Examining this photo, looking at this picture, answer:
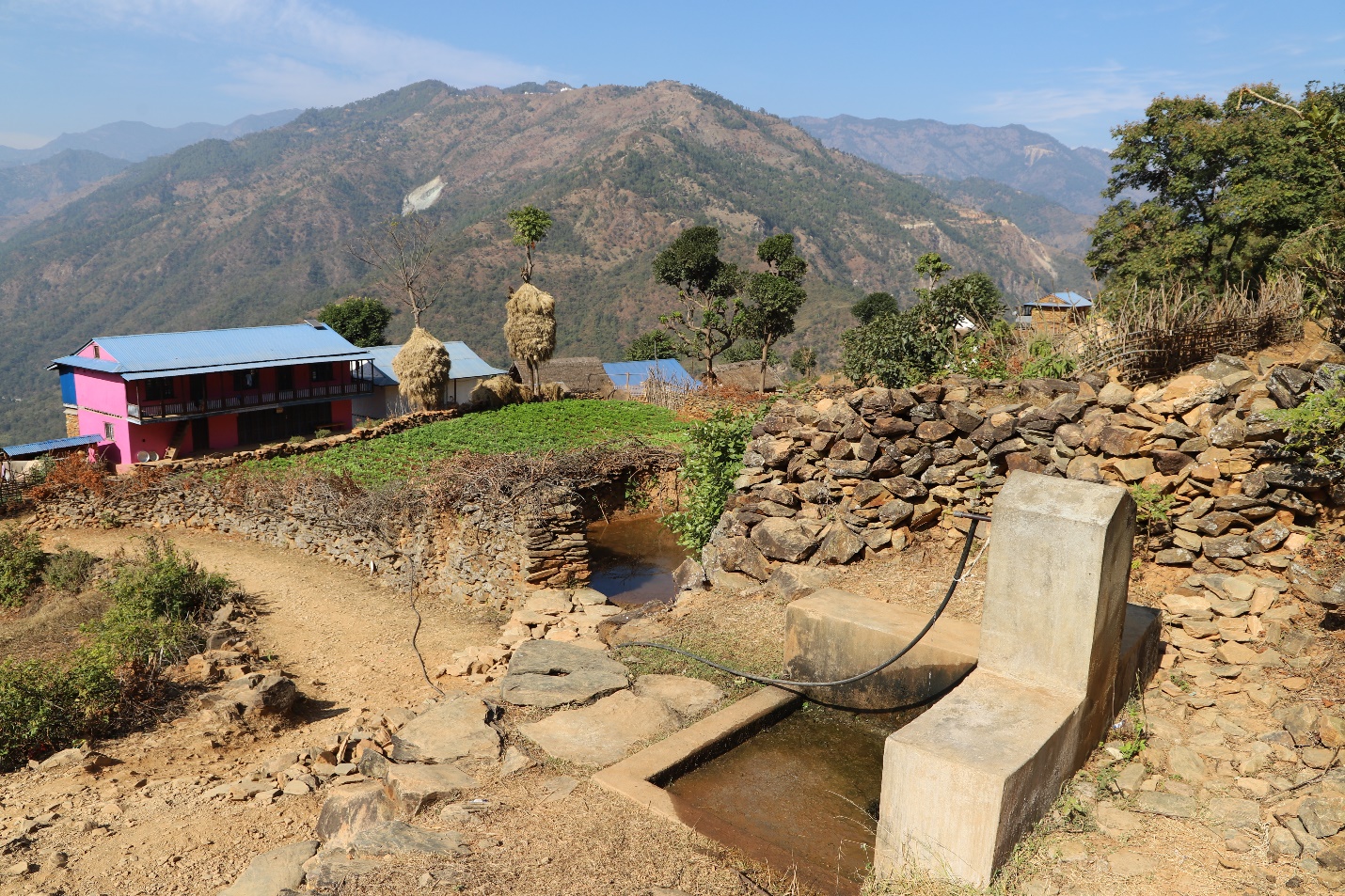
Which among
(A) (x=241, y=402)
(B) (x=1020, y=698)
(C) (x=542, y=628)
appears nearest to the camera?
(B) (x=1020, y=698)

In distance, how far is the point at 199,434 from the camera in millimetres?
25875

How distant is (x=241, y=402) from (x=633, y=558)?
19.0 meters

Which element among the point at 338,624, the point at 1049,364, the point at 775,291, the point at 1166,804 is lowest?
the point at 338,624

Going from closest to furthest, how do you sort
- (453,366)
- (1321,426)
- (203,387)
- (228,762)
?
(1321,426) < (228,762) < (203,387) < (453,366)

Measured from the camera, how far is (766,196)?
114 meters

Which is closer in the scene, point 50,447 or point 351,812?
point 351,812

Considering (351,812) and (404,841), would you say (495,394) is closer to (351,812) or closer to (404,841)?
(351,812)

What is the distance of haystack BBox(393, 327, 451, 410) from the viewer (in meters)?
23.1

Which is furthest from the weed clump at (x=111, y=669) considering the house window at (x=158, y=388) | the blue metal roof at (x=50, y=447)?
the blue metal roof at (x=50, y=447)

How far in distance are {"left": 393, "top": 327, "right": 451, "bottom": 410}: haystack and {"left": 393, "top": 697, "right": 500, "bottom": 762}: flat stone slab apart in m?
19.1

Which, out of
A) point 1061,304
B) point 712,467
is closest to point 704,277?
point 1061,304

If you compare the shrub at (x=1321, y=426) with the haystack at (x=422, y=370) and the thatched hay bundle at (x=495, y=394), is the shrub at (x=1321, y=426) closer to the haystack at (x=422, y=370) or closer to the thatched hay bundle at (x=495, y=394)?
the thatched hay bundle at (x=495, y=394)

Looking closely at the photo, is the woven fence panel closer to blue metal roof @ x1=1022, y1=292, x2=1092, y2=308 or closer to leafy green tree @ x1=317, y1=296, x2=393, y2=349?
blue metal roof @ x1=1022, y1=292, x2=1092, y2=308

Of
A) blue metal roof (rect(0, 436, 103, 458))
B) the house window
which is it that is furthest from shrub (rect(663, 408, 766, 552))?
blue metal roof (rect(0, 436, 103, 458))
